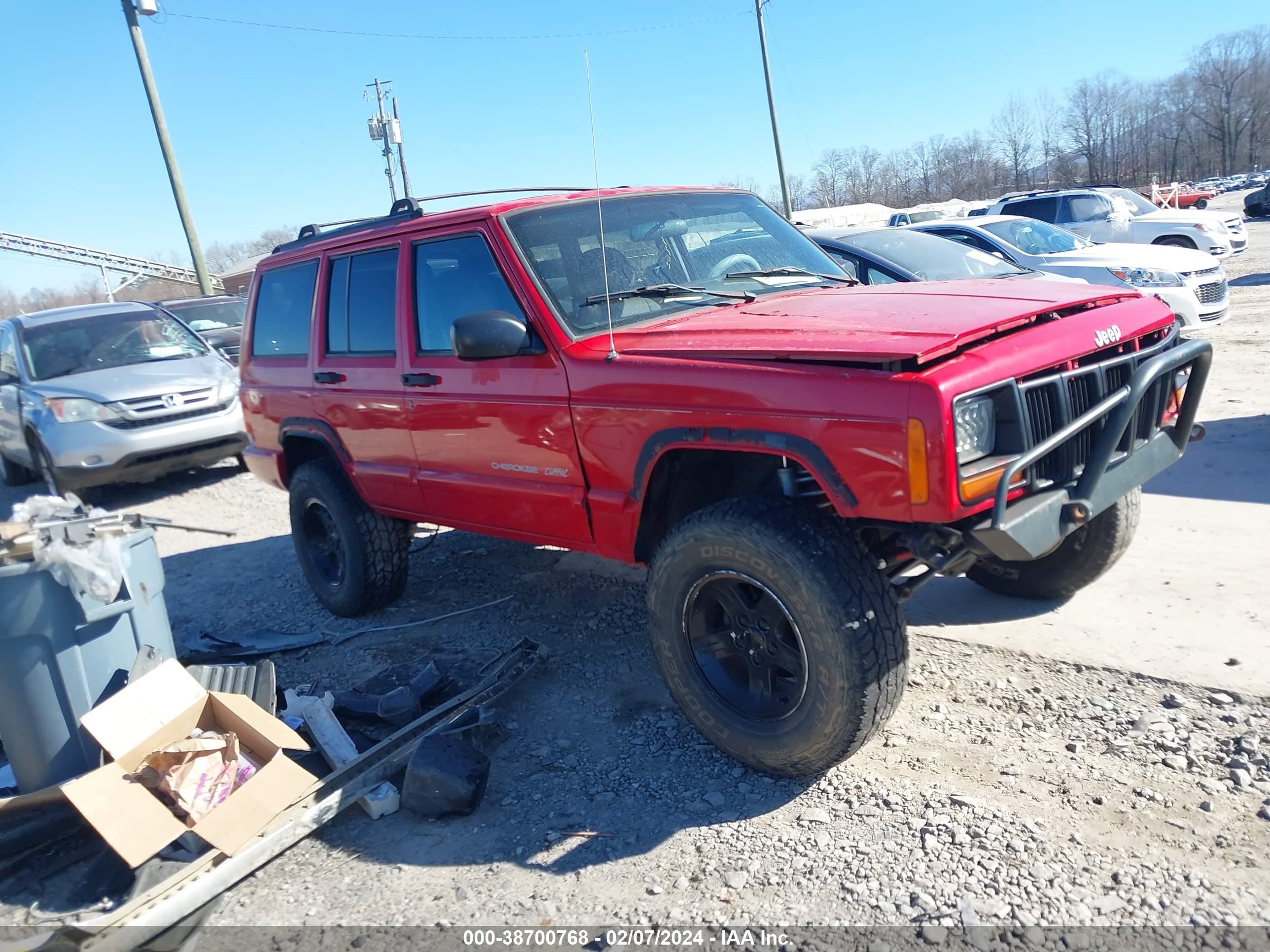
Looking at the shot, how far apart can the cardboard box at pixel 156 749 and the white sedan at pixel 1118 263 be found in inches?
298

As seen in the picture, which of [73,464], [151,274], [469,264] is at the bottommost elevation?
[73,464]

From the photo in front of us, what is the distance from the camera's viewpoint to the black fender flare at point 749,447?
2.66 m

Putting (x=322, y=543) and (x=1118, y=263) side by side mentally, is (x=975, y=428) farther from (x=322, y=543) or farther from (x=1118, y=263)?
(x=1118, y=263)

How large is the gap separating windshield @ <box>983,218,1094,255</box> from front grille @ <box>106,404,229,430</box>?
8.24m

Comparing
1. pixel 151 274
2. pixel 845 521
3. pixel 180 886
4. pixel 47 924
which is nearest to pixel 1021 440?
pixel 845 521

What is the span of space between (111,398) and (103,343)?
123 cm

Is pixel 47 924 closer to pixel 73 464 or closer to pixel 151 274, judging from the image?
pixel 73 464

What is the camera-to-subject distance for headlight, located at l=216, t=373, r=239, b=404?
8.74 meters

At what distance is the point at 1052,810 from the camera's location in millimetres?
2750

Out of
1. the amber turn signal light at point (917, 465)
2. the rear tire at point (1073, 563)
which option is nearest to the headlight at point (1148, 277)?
the rear tire at point (1073, 563)

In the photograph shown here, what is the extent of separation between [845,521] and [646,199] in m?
1.91

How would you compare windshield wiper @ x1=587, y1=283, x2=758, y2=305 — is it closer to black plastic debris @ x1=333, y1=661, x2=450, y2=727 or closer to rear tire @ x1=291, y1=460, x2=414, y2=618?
black plastic debris @ x1=333, y1=661, x2=450, y2=727

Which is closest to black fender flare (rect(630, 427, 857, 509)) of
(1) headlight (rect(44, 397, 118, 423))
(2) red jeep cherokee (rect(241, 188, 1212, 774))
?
(2) red jeep cherokee (rect(241, 188, 1212, 774))

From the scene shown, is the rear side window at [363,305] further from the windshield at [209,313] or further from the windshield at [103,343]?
the windshield at [209,313]
